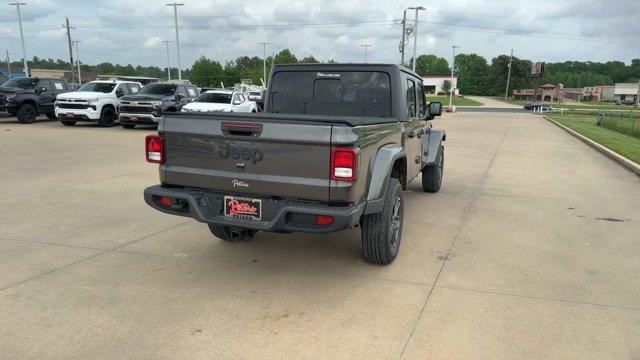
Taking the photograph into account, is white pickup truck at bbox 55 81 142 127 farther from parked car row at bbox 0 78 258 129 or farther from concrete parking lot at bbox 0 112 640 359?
concrete parking lot at bbox 0 112 640 359

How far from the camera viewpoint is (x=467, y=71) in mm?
156500

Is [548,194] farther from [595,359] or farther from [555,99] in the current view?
[555,99]

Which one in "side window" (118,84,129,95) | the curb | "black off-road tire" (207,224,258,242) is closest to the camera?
"black off-road tire" (207,224,258,242)

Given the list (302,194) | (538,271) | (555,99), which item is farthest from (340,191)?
(555,99)

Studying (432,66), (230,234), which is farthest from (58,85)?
(432,66)

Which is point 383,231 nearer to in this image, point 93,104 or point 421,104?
point 421,104

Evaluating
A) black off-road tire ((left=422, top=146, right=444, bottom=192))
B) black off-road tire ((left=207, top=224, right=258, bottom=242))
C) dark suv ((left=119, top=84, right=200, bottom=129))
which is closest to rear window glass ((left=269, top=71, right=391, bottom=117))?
black off-road tire ((left=207, top=224, right=258, bottom=242))

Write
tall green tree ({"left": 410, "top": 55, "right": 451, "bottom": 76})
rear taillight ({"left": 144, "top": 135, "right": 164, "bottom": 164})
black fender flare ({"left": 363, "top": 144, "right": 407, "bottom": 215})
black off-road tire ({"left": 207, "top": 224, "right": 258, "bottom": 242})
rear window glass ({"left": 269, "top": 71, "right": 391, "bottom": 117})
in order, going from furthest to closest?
1. tall green tree ({"left": 410, "top": 55, "right": 451, "bottom": 76})
2. rear window glass ({"left": 269, "top": 71, "right": 391, "bottom": 117})
3. black off-road tire ({"left": 207, "top": 224, "right": 258, "bottom": 242})
4. rear taillight ({"left": 144, "top": 135, "right": 164, "bottom": 164})
5. black fender flare ({"left": 363, "top": 144, "right": 407, "bottom": 215})

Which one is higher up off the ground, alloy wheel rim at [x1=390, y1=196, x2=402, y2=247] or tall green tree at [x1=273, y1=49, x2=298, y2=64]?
tall green tree at [x1=273, y1=49, x2=298, y2=64]

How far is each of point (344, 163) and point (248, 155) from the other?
2.58ft

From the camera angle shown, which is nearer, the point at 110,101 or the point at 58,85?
the point at 110,101

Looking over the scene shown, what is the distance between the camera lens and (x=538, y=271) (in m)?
4.56

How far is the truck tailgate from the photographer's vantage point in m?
3.60

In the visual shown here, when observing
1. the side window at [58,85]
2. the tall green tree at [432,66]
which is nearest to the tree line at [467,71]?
the tall green tree at [432,66]
